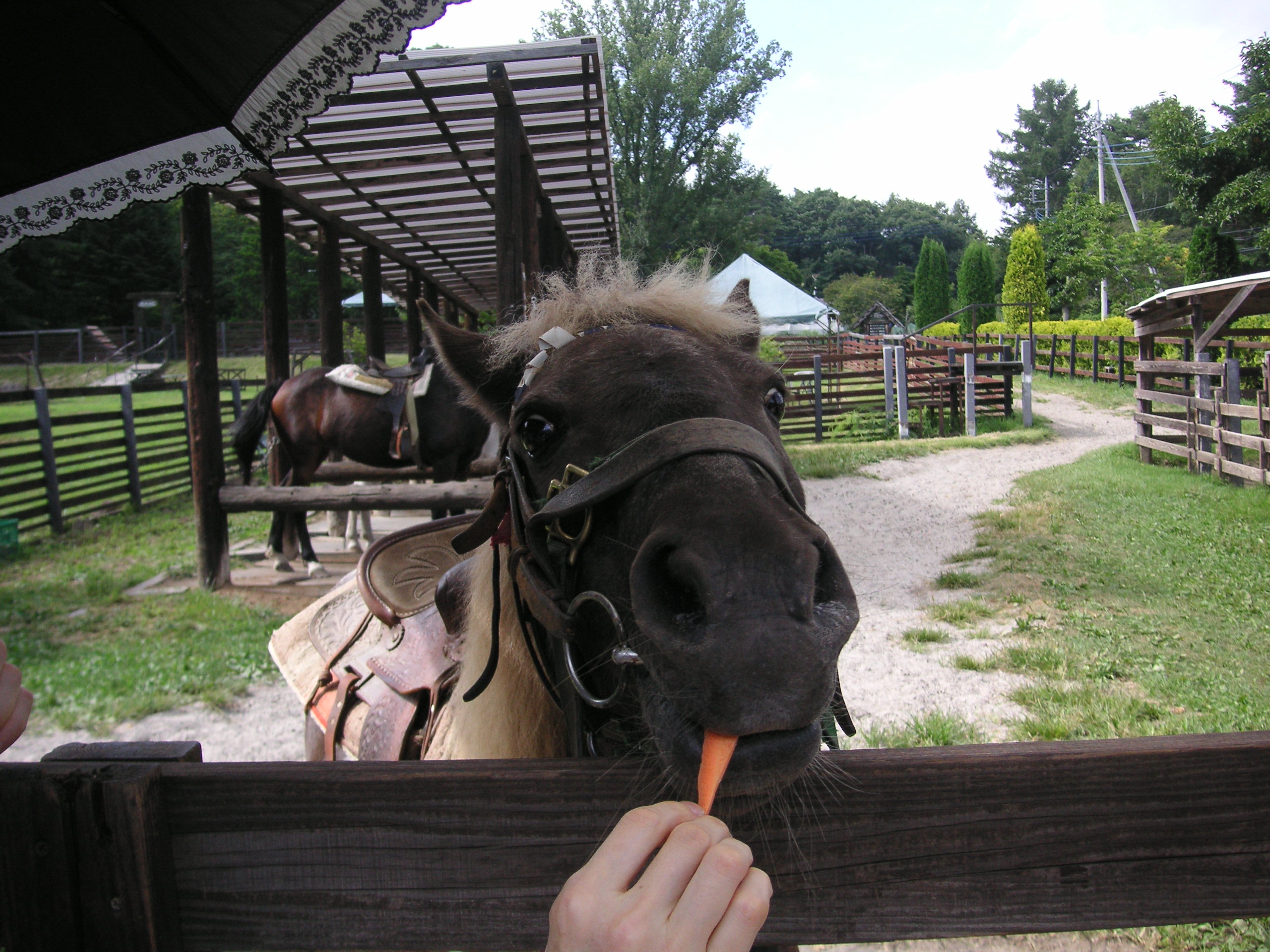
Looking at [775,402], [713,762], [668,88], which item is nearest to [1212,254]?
[775,402]

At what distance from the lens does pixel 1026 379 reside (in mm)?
12688

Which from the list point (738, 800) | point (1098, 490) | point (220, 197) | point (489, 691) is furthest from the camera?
point (220, 197)

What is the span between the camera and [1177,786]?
102 cm

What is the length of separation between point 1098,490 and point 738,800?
17.9 ft

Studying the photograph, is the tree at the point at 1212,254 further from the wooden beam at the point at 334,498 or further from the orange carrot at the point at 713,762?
the wooden beam at the point at 334,498

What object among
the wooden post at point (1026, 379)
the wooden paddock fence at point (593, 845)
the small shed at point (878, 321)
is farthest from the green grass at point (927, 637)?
the small shed at point (878, 321)

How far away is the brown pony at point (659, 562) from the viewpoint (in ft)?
2.88

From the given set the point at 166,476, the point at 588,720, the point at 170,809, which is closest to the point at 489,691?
the point at 588,720

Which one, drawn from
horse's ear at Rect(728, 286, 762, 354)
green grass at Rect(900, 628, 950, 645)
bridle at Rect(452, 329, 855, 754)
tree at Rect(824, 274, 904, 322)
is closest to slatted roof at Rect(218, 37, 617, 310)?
horse's ear at Rect(728, 286, 762, 354)

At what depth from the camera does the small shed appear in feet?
134

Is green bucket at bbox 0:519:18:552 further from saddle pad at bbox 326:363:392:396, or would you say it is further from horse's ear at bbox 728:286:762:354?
horse's ear at bbox 728:286:762:354

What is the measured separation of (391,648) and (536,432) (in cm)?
118

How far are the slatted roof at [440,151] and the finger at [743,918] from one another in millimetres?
1804

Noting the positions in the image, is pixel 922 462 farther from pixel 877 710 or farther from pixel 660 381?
pixel 660 381
